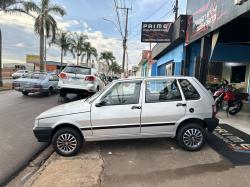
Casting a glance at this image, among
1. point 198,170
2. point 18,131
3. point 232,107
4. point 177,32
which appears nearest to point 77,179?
point 198,170

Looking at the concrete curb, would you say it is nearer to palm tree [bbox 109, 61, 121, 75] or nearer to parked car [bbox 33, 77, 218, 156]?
parked car [bbox 33, 77, 218, 156]

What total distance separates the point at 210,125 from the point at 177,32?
11698 mm

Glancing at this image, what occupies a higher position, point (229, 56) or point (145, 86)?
point (229, 56)

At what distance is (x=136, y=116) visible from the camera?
18.9 ft

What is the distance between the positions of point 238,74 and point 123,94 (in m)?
13.0

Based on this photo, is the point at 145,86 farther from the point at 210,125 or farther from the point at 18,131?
the point at 18,131

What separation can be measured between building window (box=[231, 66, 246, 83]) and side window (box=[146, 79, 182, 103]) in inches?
464

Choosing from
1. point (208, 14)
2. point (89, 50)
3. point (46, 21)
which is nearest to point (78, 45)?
point (89, 50)

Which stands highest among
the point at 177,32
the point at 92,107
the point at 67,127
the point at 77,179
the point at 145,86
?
the point at 177,32

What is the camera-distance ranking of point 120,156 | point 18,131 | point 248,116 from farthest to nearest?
point 248,116 → point 18,131 → point 120,156

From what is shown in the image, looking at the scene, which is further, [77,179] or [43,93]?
[43,93]

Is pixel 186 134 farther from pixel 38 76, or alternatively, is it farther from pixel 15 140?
pixel 38 76

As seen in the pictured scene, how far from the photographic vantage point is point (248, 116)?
34.8 feet

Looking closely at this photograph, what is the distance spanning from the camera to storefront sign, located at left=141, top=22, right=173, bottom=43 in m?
18.9
